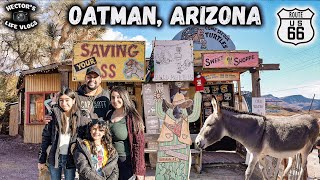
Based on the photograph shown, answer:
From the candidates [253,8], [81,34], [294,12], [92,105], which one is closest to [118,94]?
[92,105]

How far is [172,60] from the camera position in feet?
26.7

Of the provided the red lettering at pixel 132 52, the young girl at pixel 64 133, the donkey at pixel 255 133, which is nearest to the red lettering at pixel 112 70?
the red lettering at pixel 132 52

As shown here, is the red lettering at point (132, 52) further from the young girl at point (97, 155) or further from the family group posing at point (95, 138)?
the young girl at point (97, 155)

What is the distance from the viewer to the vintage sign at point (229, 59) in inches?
316

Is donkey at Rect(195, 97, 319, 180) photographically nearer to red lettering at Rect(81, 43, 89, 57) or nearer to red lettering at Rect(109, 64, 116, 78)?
red lettering at Rect(109, 64, 116, 78)

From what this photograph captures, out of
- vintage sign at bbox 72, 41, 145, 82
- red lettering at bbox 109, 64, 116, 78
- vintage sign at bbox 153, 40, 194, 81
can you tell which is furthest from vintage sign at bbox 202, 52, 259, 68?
red lettering at bbox 109, 64, 116, 78

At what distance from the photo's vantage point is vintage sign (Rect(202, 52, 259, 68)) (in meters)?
8.02

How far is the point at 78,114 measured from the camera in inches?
135

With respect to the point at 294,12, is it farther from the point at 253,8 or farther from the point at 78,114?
the point at 78,114

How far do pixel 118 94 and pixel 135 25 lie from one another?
2967mm

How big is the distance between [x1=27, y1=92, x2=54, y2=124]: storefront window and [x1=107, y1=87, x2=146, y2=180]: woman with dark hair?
9416mm

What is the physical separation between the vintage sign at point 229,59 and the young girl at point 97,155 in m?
5.29

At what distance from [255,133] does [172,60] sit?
385 cm

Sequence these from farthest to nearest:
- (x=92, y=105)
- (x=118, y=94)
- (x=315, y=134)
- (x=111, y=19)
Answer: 1. (x=111, y=19)
2. (x=315, y=134)
3. (x=92, y=105)
4. (x=118, y=94)
